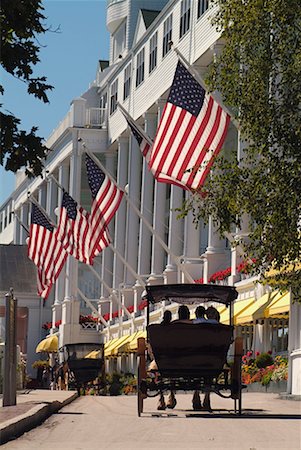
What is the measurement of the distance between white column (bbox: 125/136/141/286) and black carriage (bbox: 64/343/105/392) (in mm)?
26484

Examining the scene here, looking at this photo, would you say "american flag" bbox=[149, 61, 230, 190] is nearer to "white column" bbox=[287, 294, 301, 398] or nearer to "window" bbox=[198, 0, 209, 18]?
"white column" bbox=[287, 294, 301, 398]

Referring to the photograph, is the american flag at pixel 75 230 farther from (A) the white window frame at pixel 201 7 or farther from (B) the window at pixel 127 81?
(B) the window at pixel 127 81

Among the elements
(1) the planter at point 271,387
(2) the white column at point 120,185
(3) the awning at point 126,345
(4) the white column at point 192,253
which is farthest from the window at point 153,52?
(1) the planter at point 271,387

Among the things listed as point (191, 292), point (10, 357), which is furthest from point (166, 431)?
point (10, 357)

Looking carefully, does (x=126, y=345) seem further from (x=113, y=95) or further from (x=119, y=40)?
(x=119, y=40)

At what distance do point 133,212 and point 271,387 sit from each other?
3745 cm

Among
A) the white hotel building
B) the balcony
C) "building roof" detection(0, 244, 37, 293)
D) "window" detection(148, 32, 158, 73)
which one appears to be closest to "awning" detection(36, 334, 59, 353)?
the white hotel building

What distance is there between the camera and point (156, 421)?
67.2ft

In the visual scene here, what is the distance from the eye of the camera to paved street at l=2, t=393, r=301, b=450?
15656mm

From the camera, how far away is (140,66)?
7169cm

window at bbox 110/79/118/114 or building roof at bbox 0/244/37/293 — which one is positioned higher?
window at bbox 110/79/118/114

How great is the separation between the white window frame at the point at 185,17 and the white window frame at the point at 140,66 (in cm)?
872

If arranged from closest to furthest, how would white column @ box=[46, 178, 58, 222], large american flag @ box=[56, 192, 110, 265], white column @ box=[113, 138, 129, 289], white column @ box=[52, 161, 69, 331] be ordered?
large american flag @ box=[56, 192, 110, 265] < white column @ box=[113, 138, 129, 289] < white column @ box=[52, 161, 69, 331] < white column @ box=[46, 178, 58, 222]

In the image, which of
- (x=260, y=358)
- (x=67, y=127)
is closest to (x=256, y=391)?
(x=260, y=358)
